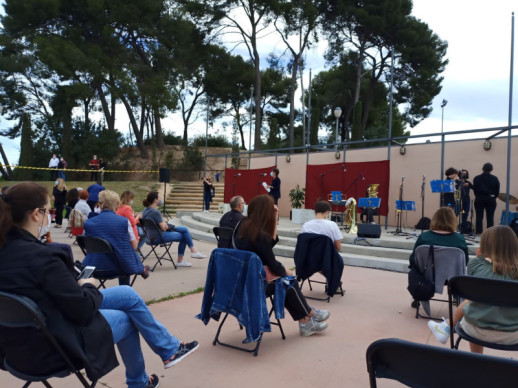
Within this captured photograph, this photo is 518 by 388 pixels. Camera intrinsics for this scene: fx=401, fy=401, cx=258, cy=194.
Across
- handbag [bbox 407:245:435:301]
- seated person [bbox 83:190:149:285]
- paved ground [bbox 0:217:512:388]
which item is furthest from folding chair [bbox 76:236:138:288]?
handbag [bbox 407:245:435:301]

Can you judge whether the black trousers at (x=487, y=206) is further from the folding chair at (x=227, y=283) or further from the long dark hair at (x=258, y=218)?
the folding chair at (x=227, y=283)

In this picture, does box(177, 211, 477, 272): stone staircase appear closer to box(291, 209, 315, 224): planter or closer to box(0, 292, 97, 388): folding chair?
box(291, 209, 315, 224): planter

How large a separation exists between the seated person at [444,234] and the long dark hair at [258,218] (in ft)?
5.70

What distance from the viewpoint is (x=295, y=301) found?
11.4ft

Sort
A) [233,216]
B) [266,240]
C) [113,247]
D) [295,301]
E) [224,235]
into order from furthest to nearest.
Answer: [233,216], [224,235], [113,247], [295,301], [266,240]

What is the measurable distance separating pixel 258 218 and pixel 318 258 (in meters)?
1.49

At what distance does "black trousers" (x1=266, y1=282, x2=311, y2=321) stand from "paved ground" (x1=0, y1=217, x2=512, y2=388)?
0.24m

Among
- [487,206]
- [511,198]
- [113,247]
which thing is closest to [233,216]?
[113,247]

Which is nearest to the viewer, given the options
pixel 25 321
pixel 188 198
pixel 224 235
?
pixel 25 321

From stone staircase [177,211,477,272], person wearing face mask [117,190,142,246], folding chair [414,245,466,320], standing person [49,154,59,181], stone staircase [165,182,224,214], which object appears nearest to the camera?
folding chair [414,245,466,320]

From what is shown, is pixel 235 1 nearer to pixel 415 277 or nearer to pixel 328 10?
pixel 328 10

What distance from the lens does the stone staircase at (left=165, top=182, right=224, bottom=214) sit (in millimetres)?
18312

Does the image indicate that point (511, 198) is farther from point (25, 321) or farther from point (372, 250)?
point (25, 321)

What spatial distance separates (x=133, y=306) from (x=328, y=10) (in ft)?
86.7
